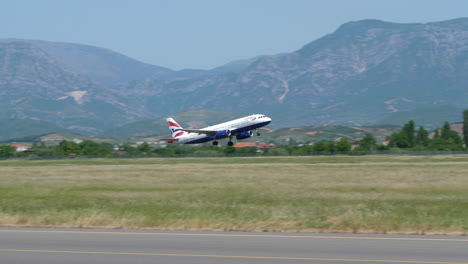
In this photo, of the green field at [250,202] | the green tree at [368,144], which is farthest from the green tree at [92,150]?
the green field at [250,202]

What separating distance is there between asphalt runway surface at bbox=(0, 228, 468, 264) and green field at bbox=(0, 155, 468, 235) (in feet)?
6.84

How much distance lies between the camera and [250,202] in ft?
111

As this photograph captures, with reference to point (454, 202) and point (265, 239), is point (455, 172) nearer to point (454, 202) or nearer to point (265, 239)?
point (454, 202)

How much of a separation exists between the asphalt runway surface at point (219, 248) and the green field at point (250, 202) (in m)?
→ 2.09

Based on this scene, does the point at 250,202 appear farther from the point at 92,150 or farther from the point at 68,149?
the point at 68,149

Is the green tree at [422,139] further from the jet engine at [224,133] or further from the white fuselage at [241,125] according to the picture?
the jet engine at [224,133]

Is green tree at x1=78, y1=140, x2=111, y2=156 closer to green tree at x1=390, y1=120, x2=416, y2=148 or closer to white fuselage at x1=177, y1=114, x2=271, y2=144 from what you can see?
white fuselage at x1=177, y1=114, x2=271, y2=144

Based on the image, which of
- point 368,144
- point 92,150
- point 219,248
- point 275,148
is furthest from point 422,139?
point 219,248

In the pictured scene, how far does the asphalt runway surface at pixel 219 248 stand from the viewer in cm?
1920

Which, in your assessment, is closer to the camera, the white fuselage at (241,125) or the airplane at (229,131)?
the white fuselage at (241,125)

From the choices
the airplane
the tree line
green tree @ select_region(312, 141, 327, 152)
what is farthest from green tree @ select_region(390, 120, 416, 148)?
the airplane

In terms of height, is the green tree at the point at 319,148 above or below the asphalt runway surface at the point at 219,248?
above

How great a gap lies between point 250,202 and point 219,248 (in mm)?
12922

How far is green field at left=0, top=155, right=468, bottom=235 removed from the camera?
86.7ft
